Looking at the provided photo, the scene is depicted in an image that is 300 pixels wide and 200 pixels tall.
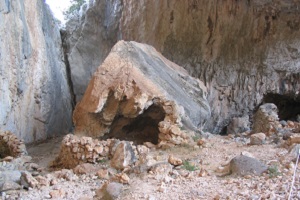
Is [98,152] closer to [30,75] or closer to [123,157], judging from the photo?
[123,157]

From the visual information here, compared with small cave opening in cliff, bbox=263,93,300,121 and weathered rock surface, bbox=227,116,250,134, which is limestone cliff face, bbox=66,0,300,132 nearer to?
small cave opening in cliff, bbox=263,93,300,121

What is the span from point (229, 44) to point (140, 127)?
15.3 ft

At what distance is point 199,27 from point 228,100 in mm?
2078

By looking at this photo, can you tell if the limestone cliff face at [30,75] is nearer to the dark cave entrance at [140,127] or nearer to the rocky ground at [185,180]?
the dark cave entrance at [140,127]

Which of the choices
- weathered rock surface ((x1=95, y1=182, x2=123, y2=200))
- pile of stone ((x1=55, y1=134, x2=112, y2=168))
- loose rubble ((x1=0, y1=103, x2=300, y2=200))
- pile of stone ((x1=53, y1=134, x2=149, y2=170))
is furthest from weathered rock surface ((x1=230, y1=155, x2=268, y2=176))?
pile of stone ((x1=55, y1=134, x2=112, y2=168))

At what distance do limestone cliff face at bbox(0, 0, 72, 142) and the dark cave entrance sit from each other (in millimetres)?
2100

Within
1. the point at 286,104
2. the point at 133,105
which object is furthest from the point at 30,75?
the point at 286,104

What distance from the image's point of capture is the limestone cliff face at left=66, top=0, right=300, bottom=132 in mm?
9453

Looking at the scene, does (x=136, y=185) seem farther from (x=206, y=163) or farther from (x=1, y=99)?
(x=1, y=99)

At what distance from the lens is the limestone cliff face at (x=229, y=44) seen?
945 centimetres

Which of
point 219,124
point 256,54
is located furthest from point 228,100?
point 256,54

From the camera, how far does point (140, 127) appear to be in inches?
244

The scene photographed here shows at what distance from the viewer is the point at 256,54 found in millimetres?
9734

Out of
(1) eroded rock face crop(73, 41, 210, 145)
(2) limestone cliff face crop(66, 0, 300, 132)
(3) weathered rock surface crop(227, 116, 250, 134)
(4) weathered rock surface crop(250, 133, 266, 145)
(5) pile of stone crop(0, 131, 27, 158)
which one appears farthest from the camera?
(2) limestone cliff face crop(66, 0, 300, 132)
